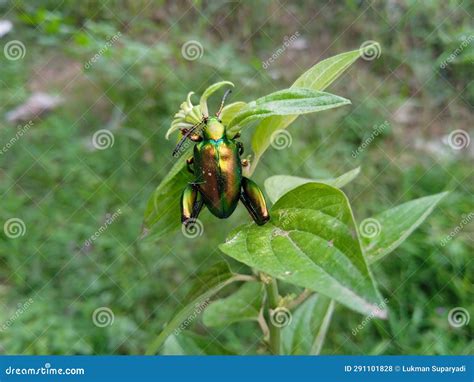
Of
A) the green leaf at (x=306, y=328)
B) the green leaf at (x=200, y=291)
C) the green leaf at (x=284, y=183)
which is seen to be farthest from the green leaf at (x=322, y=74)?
the green leaf at (x=306, y=328)

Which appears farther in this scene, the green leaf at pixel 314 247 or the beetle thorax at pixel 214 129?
the beetle thorax at pixel 214 129

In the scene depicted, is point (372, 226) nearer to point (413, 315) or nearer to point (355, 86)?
point (413, 315)

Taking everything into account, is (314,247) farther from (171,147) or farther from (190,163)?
(171,147)

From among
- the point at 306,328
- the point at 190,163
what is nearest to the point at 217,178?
the point at 190,163

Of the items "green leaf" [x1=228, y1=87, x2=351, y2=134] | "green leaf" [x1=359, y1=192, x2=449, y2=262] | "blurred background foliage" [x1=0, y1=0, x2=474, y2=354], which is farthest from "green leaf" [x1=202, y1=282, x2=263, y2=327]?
"blurred background foliage" [x1=0, y1=0, x2=474, y2=354]

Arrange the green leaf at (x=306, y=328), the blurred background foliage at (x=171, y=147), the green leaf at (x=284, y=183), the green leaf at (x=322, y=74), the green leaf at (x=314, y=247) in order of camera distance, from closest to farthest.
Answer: the green leaf at (x=314, y=247), the green leaf at (x=322, y=74), the green leaf at (x=284, y=183), the green leaf at (x=306, y=328), the blurred background foliage at (x=171, y=147)

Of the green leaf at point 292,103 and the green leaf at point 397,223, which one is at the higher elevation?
the green leaf at point 292,103

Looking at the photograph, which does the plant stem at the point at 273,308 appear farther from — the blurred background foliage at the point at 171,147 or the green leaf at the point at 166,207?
the blurred background foliage at the point at 171,147

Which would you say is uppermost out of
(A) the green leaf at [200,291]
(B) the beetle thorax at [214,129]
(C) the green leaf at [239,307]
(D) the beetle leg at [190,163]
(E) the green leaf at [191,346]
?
(B) the beetle thorax at [214,129]
